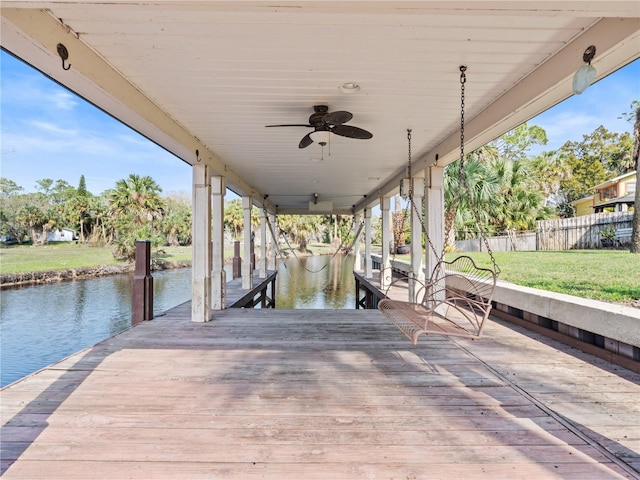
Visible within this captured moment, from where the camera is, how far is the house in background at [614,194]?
16.0 meters

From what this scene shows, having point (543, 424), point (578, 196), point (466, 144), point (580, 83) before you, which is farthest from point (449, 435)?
point (578, 196)

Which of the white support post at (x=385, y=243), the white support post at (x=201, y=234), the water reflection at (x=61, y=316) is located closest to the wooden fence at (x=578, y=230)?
the white support post at (x=385, y=243)

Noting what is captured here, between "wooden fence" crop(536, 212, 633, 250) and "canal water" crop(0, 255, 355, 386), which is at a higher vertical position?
"wooden fence" crop(536, 212, 633, 250)

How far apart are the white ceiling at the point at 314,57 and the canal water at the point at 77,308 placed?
3550 mm

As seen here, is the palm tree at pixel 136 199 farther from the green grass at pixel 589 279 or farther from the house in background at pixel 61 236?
the green grass at pixel 589 279

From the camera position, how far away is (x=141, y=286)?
4.58 m

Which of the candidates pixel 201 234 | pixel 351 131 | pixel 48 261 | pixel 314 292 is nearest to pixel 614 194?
pixel 314 292

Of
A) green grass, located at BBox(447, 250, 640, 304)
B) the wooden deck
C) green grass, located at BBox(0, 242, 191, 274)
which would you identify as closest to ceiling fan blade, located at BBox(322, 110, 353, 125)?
the wooden deck

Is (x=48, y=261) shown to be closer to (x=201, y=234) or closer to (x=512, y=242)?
(x=201, y=234)

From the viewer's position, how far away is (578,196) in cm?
2538

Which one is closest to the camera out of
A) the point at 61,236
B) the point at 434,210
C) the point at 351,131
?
the point at 351,131

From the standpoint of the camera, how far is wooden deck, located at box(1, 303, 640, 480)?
159 centimetres

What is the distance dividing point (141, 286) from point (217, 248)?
136 centimetres

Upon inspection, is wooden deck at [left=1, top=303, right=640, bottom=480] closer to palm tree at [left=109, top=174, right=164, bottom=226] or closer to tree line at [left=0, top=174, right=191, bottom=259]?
tree line at [left=0, top=174, right=191, bottom=259]
